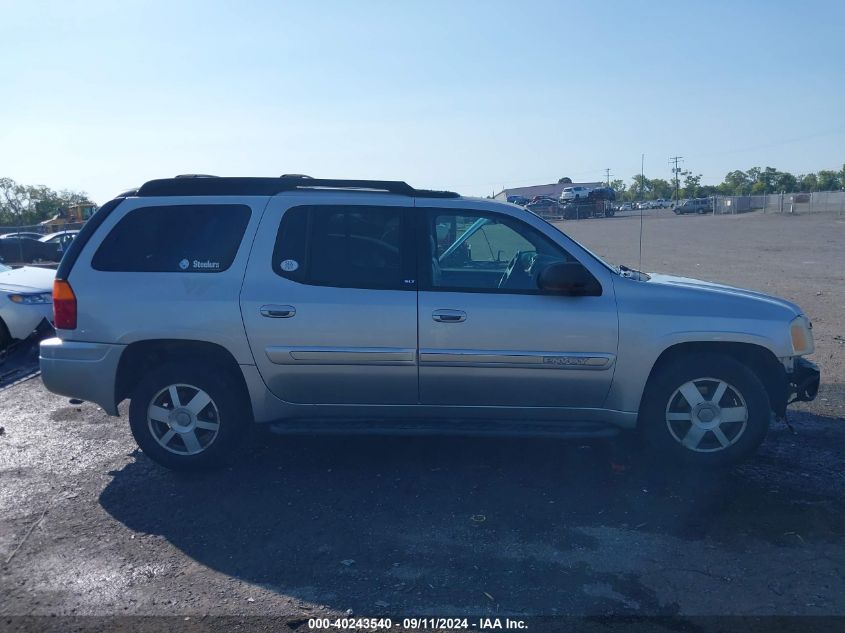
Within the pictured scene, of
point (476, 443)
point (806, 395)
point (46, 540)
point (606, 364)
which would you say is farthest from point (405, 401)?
point (806, 395)

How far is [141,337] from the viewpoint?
5.75 metres

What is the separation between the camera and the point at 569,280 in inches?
219

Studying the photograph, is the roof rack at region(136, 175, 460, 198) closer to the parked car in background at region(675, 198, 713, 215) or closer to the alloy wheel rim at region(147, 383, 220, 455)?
the alloy wheel rim at region(147, 383, 220, 455)

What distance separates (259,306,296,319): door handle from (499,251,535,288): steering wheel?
1.50 m

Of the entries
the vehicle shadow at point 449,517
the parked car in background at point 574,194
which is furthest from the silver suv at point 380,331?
the parked car in background at point 574,194

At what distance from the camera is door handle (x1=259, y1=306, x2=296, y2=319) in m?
5.70

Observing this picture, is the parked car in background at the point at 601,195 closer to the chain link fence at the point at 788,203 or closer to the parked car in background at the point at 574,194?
the parked car in background at the point at 574,194

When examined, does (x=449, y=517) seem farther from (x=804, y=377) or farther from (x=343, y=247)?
(x=804, y=377)

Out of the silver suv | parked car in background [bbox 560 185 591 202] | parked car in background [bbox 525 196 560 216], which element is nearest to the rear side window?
the silver suv

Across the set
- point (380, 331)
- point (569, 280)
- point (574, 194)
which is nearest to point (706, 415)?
point (569, 280)

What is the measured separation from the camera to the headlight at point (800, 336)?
5773mm

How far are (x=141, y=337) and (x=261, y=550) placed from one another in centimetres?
189

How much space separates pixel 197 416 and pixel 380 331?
4.87 ft

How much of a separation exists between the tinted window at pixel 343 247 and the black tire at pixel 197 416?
0.93 m
